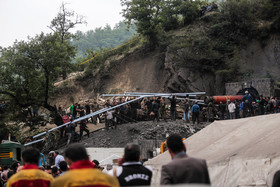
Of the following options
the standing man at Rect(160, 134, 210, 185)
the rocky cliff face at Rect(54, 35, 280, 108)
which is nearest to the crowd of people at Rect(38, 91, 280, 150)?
the rocky cliff face at Rect(54, 35, 280, 108)

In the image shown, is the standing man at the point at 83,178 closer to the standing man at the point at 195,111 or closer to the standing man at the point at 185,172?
the standing man at the point at 185,172

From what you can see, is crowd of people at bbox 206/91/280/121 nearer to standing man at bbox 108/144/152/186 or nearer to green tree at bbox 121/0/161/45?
green tree at bbox 121/0/161/45

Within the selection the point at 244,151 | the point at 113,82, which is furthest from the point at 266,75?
the point at 244,151

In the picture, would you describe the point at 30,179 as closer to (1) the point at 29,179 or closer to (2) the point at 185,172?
(1) the point at 29,179

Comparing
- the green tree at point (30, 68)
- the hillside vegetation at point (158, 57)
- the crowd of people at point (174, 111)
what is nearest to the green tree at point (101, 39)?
the hillside vegetation at point (158, 57)

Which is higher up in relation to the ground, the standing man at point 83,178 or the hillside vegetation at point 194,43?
the hillside vegetation at point 194,43

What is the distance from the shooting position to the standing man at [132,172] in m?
5.10

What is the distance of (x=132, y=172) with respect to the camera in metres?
5.15

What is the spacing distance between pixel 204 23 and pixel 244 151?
107 ft

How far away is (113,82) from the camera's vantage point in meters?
42.9

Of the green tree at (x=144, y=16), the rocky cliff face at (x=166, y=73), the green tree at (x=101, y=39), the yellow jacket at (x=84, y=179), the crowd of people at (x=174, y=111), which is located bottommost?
the crowd of people at (x=174, y=111)

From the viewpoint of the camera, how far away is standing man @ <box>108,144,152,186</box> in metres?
5.10

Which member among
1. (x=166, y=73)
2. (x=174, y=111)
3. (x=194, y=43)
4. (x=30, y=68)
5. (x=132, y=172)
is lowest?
(x=174, y=111)

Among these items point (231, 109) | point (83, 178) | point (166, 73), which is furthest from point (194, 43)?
point (83, 178)
